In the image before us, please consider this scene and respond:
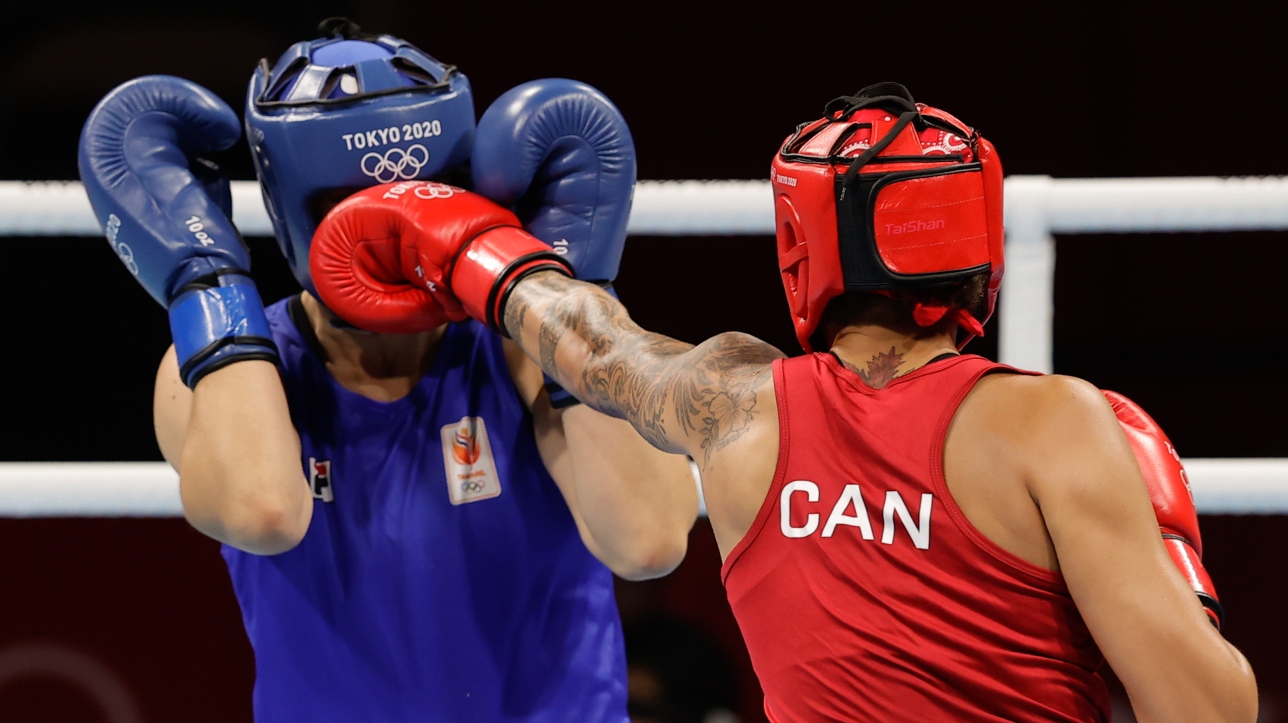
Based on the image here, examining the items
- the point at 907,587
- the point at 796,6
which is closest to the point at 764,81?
the point at 796,6

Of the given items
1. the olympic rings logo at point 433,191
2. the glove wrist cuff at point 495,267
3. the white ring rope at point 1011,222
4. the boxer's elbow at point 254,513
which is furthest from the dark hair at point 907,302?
the white ring rope at point 1011,222

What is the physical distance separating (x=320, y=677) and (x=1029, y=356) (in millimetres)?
1244

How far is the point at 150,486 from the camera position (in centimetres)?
219

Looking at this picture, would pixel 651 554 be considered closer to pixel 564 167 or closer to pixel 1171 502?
pixel 564 167

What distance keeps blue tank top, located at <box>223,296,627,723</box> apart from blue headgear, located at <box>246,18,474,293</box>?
0.21 m

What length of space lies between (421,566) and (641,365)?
0.47 meters

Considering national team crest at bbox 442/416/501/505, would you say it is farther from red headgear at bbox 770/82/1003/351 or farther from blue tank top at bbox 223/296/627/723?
red headgear at bbox 770/82/1003/351

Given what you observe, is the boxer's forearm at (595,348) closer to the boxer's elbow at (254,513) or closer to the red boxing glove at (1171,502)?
the boxer's elbow at (254,513)

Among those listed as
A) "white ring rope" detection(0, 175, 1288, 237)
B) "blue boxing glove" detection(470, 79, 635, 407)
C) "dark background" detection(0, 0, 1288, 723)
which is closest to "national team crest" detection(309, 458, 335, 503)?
"blue boxing glove" detection(470, 79, 635, 407)

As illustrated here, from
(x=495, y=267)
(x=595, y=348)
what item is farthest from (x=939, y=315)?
(x=495, y=267)

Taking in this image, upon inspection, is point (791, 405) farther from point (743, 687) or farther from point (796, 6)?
point (796, 6)

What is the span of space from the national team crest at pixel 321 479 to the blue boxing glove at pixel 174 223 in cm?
15

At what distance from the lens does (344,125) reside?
167cm

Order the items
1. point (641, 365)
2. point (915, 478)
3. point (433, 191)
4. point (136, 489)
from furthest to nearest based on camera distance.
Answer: point (136, 489) < point (433, 191) < point (641, 365) < point (915, 478)
